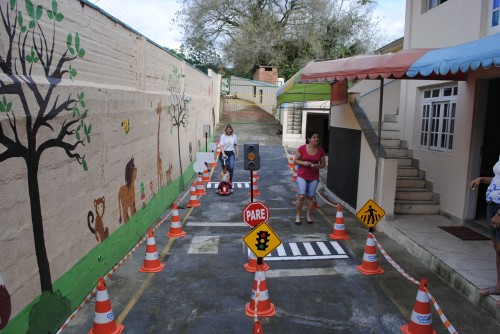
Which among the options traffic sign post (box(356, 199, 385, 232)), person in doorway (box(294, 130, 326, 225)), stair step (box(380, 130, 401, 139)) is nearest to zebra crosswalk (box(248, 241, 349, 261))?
traffic sign post (box(356, 199, 385, 232))

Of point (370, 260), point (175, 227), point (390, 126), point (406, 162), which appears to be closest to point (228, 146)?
point (175, 227)

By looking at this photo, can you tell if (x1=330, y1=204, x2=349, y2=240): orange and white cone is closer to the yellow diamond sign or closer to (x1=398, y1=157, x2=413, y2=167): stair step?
(x1=398, y1=157, x2=413, y2=167): stair step

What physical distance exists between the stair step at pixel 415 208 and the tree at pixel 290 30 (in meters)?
28.1

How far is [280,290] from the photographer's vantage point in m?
5.55

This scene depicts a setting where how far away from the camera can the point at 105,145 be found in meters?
6.21

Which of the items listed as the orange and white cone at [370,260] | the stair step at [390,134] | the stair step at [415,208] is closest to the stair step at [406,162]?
the stair step at [390,134]

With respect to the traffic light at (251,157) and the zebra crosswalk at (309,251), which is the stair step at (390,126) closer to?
the traffic light at (251,157)

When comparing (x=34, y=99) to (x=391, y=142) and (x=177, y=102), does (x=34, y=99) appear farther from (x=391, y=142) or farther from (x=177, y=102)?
(x=391, y=142)

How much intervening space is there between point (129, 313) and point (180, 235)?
123 inches

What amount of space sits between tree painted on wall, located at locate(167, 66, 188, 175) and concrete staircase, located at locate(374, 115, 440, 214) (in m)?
5.81

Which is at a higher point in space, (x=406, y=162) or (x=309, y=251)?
(x=406, y=162)

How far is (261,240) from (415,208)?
5092 millimetres

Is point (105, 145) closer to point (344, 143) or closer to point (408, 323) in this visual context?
point (408, 323)

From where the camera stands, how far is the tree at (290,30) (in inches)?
1393
